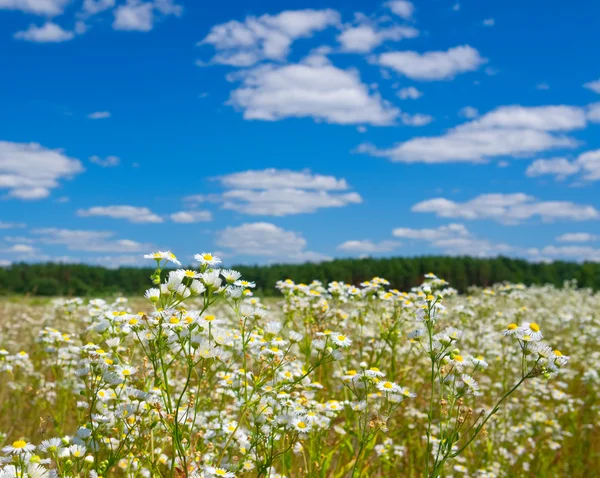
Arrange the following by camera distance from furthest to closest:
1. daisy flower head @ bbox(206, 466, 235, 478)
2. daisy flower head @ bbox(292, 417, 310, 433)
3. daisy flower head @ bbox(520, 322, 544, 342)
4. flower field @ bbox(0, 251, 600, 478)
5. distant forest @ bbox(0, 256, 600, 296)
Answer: distant forest @ bbox(0, 256, 600, 296) → daisy flower head @ bbox(292, 417, 310, 433) → daisy flower head @ bbox(520, 322, 544, 342) → flower field @ bbox(0, 251, 600, 478) → daisy flower head @ bbox(206, 466, 235, 478)

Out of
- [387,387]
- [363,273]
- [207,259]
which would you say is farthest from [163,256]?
[363,273]

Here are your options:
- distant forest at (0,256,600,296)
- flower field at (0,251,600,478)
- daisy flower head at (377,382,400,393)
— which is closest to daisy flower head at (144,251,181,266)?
flower field at (0,251,600,478)

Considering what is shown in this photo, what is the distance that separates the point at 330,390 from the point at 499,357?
340 centimetres

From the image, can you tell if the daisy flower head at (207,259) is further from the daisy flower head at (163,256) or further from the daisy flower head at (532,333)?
the daisy flower head at (532,333)

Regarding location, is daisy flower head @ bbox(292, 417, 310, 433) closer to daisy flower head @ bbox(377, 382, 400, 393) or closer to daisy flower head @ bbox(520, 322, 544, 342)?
daisy flower head @ bbox(377, 382, 400, 393)

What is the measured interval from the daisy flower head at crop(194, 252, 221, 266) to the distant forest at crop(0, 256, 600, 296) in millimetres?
27805

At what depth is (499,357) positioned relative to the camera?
8.21 meters

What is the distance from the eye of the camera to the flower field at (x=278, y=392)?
3105mm

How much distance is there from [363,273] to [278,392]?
32.0 m

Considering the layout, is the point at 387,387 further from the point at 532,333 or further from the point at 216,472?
the point at 216,472

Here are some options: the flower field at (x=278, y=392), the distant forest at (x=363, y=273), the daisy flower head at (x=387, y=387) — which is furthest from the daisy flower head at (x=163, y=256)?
the distant forest at (x=363, y=273)

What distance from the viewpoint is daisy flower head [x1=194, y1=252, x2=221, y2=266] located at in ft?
10.3

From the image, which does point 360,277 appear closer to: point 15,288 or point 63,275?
point 63,275

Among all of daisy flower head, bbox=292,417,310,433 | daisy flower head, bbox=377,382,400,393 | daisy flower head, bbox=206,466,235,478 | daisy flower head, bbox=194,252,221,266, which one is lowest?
daisy flower head, bbox=206,466,235,478
